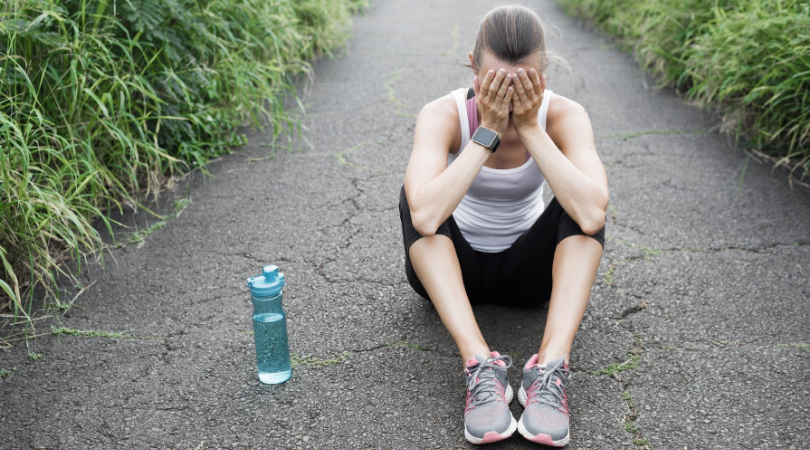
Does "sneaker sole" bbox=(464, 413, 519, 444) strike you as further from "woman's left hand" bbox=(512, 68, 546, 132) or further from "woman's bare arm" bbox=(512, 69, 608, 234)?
"woman's left hand" bbox=(512, 68, 546, 132)

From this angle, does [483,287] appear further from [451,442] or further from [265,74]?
[265,74]

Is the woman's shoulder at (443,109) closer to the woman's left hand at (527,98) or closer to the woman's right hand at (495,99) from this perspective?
the woman's right hand at (495,99)

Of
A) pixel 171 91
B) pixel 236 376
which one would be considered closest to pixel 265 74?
pixel 171 91

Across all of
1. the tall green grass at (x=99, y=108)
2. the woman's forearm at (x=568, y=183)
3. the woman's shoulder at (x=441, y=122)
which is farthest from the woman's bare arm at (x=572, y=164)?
the tall green grass at (x=99, y=108)

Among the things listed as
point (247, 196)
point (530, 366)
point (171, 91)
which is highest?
point (171, 91)

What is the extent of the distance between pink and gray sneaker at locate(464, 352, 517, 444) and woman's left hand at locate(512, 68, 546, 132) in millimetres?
811

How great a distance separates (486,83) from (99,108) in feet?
7.13

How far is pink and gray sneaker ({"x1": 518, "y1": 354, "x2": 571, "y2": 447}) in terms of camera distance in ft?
6.63

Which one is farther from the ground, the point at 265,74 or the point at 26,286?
the point at 265,74

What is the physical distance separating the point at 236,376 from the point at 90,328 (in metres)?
0.71

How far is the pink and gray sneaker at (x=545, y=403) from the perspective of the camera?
6.63 ft

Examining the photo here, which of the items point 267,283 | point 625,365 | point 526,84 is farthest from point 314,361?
point 526,84

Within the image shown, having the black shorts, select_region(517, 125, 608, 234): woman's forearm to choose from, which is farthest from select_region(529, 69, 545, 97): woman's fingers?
the black shorts

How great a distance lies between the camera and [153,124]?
4.05 m
